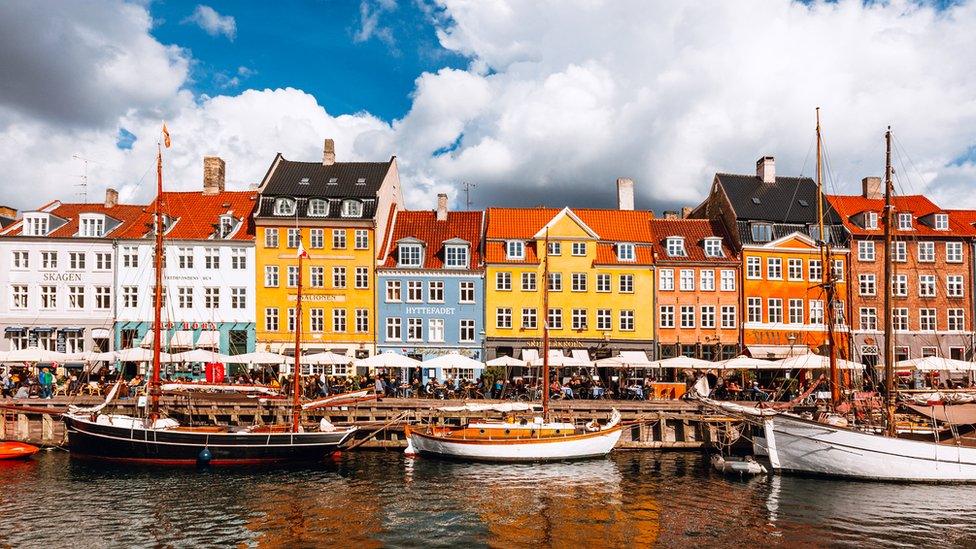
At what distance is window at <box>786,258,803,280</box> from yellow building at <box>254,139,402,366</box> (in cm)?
2832

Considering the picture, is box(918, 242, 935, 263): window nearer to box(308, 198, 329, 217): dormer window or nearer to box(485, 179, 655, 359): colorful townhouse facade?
box(485, 179, 655, 359): colorful townhouse facade

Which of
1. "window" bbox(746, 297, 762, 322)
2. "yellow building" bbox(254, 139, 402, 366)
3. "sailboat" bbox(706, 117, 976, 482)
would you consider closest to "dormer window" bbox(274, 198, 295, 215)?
"yellow building" bbox(254, 139, 402, 366)

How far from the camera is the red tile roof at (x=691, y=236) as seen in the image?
163ft

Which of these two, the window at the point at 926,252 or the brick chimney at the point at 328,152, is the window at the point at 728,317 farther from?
the brick chimney at the point at 328,152

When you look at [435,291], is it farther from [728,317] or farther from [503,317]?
[728,317]

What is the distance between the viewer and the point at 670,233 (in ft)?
171

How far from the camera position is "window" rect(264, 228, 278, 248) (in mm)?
48625

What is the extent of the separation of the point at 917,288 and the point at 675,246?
17209 millimetres

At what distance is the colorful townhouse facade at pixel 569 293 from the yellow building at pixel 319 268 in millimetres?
8344

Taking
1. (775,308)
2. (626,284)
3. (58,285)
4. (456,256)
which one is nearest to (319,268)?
(456,256)

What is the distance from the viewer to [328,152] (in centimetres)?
5366

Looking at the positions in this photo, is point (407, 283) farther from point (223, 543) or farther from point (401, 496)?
point (223, 543)

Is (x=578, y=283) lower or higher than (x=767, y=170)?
lower

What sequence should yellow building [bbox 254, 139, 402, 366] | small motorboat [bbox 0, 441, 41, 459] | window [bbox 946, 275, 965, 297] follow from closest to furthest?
small motorboat [bbox 0, 441, 41, 459] → yellow building [bbox 254, 139, 402, 366] → window [bbox 946, 275, 965, 297]
